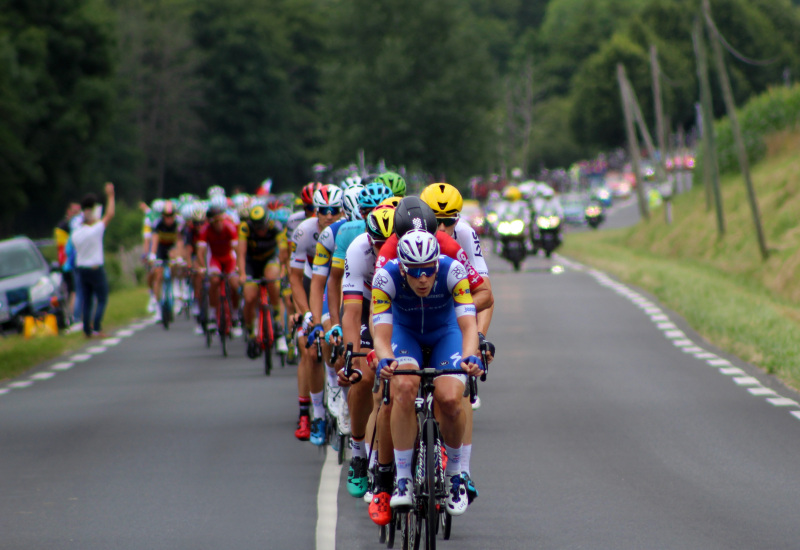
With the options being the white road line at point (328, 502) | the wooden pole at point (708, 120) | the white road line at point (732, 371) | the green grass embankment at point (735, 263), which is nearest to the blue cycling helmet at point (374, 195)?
the white road line at point (328, 502)

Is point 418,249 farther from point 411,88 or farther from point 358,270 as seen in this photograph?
point 411,88

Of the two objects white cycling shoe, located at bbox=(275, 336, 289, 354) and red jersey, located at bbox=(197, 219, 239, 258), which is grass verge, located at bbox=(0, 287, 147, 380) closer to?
red jersey, located at bbox=(197, 219, 239, 258)

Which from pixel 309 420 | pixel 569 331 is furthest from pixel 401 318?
pixel 569 331

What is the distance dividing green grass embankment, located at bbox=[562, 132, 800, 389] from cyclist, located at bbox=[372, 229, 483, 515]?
7.23 meters

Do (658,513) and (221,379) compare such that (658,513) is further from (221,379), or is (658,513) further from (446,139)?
(446,139)

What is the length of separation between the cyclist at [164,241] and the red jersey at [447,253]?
48.4ft

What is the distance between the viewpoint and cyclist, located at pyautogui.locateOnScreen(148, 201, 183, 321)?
23.1 metres

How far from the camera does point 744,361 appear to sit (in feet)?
54.2

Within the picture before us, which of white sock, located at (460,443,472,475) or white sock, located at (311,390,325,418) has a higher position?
white sock, located at (460,443,472,475)

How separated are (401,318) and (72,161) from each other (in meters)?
53.9

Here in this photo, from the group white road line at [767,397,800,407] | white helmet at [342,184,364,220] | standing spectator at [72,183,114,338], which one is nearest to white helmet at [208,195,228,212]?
standing spectator at [72,183,114,338]

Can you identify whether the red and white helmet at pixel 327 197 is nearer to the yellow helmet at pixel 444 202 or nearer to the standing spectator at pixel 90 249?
the yellow helmet at pixel 444 202

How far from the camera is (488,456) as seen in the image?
10.6m

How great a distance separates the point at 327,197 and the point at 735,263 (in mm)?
24747
